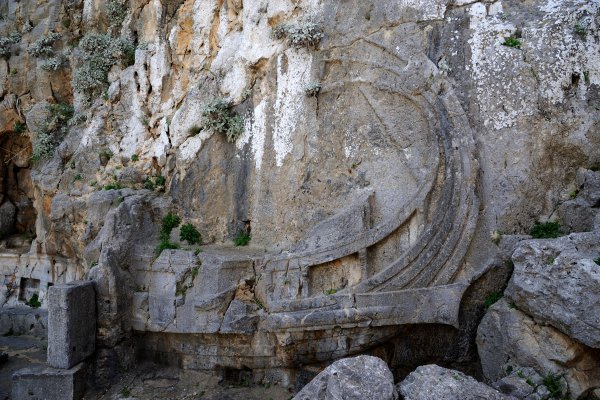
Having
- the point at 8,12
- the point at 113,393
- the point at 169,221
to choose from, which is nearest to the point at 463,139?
the point at 169,221

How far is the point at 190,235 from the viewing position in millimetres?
9812

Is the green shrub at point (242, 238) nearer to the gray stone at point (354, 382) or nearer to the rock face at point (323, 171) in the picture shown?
the rock face at point (323, 171)

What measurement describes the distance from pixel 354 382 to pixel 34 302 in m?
11.4

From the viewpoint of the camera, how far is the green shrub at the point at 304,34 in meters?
9.20

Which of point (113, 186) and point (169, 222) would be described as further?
point (113, 186)

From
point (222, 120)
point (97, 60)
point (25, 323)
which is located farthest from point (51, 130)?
point (222, 120)

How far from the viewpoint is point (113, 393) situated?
8820mm

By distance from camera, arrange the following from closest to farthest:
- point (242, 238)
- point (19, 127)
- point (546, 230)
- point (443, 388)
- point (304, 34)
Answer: point (443, 388) → point (546, 230) → point (304, 34) → point (242, 238) → point (19, 127)

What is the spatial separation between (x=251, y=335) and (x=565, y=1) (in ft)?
25.4

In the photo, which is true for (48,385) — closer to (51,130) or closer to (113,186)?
(113,186)

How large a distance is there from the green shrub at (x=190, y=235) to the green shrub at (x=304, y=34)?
4255 mm

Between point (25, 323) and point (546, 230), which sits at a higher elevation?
point (546, 230)

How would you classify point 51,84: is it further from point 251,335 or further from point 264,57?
point 251,335

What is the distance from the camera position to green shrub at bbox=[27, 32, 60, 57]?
14.0 meters
